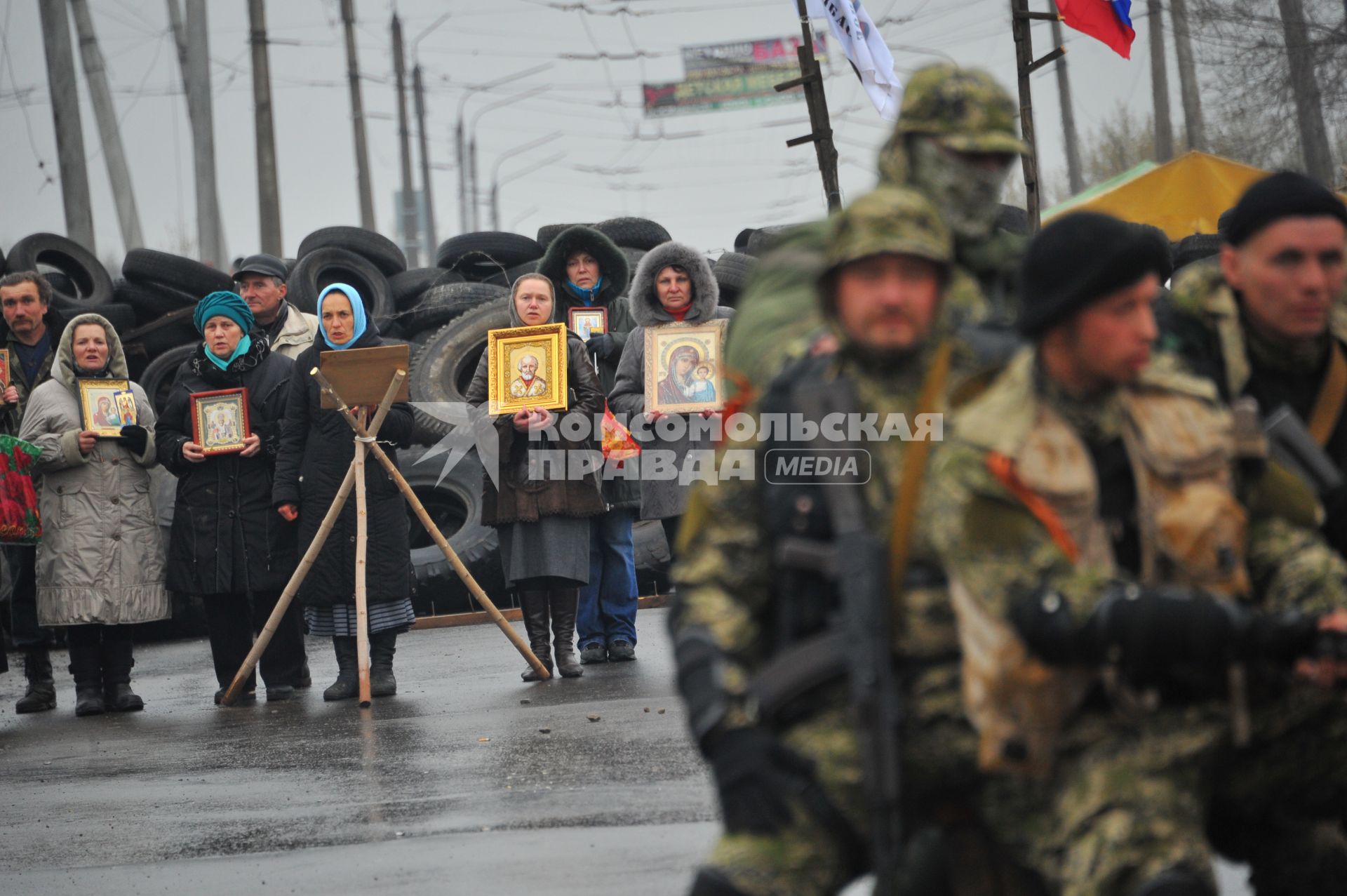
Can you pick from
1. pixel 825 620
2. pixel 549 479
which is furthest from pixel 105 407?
pixel 825 620

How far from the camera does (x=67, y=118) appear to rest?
2417 centimetres

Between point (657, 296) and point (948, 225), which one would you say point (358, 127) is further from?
point (948, 225)

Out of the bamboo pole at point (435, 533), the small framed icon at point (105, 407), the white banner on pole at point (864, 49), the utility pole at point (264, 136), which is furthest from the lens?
the utility pole at point (264, 136)

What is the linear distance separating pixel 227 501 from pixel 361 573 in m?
1.06

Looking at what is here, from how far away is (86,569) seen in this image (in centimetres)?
1039

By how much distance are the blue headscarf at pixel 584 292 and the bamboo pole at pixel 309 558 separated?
1768 mm

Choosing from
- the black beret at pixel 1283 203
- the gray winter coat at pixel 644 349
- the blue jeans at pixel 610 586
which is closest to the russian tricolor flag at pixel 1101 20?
the gray winter coat at pixel 644 349

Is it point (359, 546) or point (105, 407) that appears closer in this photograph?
point (359, 546)

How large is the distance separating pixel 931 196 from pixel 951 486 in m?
0.85

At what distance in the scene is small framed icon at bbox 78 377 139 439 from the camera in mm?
10523

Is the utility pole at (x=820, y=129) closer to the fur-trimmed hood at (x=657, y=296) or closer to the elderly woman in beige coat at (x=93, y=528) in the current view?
the fur-trimmed hood at (x=657, y=296)

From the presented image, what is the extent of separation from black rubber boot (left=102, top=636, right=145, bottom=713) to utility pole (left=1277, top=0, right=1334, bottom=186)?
19246 millimetres

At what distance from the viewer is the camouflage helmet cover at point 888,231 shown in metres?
3.34

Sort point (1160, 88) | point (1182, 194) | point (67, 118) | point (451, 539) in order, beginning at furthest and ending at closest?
point (1160, 88) → point (67, 118) → point (1182, 194) → point (451, 539)
